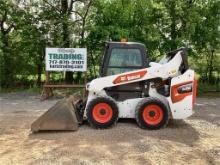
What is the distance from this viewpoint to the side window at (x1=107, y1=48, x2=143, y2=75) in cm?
861

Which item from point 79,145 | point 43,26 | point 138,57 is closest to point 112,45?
point 138,57

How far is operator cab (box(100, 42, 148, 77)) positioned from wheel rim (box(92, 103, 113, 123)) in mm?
739

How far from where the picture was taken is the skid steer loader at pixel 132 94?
26.9 feet

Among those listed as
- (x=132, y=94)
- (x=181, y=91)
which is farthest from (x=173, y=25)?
(x=181, y=91)

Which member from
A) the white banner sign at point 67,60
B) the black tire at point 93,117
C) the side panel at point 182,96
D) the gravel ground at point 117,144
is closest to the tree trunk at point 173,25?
the white banner sign at point 67,60

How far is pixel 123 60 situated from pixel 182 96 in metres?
1.34

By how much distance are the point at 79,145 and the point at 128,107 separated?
1.79 meters

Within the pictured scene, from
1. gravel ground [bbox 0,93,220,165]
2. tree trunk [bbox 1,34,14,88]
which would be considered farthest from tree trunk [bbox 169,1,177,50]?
tree trunk [bbox 1,34,14,88]

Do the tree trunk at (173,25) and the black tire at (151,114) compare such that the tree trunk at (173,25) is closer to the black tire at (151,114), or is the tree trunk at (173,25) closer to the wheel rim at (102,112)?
the black tire at (151,114)

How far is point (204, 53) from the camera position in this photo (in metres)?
16.6

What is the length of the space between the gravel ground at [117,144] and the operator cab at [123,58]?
3.50ft

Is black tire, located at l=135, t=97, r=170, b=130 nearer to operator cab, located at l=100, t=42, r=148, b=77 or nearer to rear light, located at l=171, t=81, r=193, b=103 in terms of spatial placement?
rear light, located at l=171, t=81, r=193, b=103

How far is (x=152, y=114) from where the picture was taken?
8266mm

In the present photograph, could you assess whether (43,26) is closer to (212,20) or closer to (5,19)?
(5,19)
